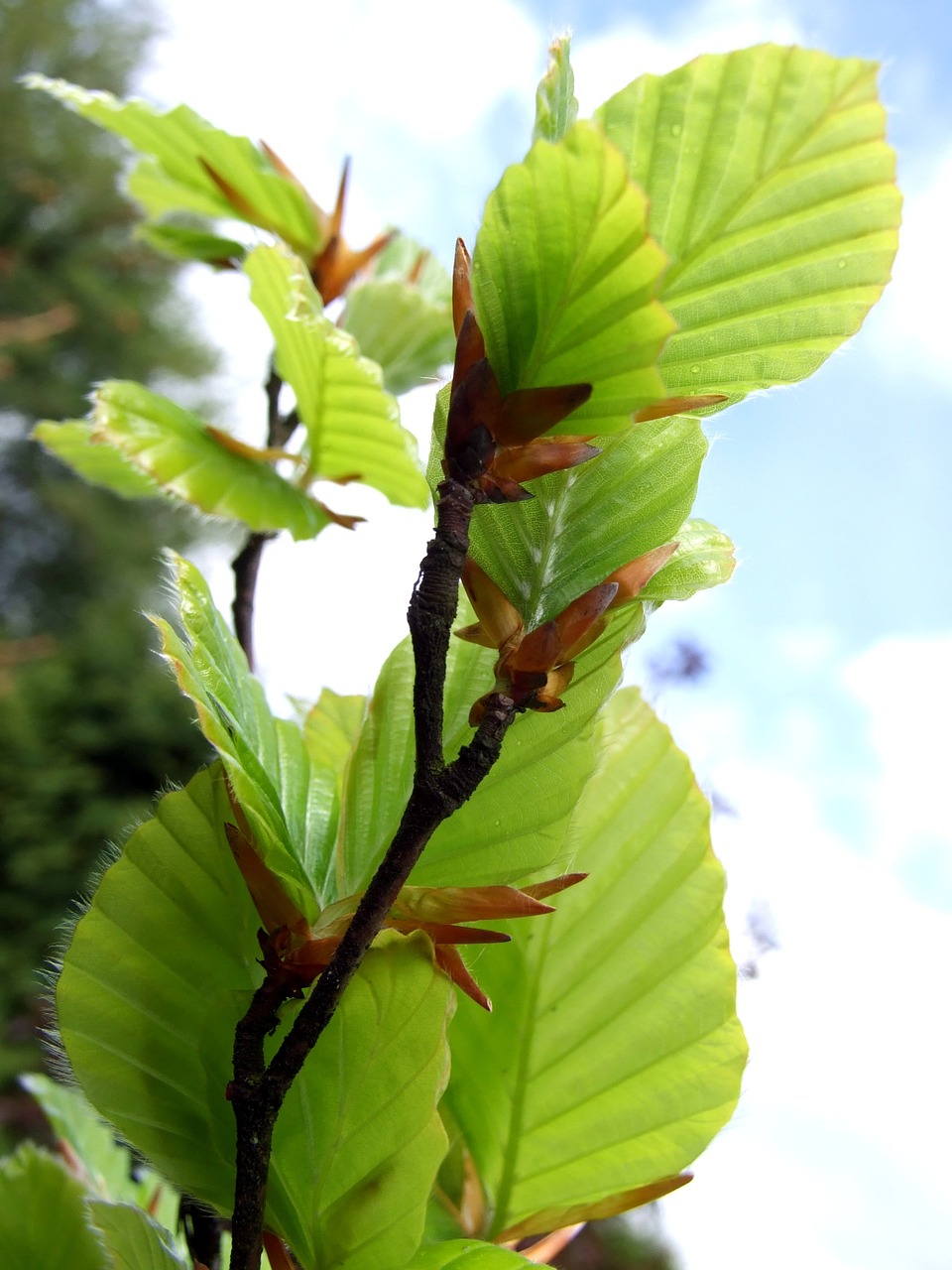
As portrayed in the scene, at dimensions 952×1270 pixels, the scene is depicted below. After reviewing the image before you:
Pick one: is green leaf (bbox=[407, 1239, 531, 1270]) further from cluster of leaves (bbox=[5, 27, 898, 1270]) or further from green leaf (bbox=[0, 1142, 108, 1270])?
green leaf (bbox=[0, 1142, 108, 1270])

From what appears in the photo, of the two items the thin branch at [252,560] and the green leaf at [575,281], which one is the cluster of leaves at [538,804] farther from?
the thin branch at [252,560]

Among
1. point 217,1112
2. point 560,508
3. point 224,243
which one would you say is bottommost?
point 217,1112

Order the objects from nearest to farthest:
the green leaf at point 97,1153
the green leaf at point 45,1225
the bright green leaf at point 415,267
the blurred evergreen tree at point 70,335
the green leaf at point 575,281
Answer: the green leaf at point 575,281
the green leaf at point 45,1225
the green leaf at point 97,1153
the bright green leaf at point 415,267
the blurred evergreen tree at point 70,335

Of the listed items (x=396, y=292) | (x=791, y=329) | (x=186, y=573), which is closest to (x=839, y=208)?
(x=791, y=329)

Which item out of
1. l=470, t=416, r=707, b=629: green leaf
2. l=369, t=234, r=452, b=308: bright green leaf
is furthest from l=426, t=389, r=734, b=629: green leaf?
l=369, t=234, r=452, b=308: bright green leaf

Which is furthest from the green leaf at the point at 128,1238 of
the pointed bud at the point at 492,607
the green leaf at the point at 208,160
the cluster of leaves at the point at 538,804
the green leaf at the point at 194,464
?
the green leaf at the point at 208,160

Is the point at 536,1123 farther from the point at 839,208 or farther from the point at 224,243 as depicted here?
the point at 224,243
